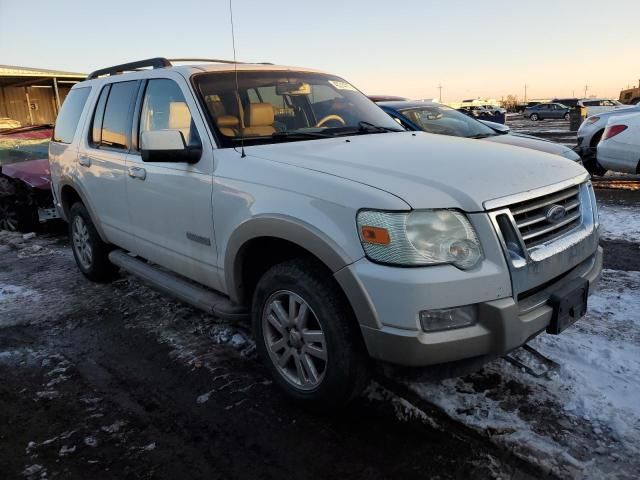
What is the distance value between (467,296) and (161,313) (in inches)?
117

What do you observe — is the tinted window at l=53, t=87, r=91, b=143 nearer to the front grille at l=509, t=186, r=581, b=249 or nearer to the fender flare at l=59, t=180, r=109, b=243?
the fender flare at l=59, t=180, r=109, b=243

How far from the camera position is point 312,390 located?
276cm

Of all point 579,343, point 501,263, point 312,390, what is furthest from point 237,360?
point 579,343

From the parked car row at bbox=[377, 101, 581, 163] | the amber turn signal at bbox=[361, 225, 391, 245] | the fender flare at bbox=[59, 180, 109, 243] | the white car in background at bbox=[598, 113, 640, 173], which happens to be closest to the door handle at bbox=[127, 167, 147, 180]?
the fender flare at bbox=[59, 180, 109, 243]

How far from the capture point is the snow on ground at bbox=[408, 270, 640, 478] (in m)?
2.40

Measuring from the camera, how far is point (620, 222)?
255 inches

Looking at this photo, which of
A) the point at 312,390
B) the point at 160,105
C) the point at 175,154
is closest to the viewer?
the point at 312,390

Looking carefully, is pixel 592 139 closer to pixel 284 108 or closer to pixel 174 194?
pixel 284 108

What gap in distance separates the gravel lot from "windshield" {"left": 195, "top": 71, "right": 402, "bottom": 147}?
60.8 inches

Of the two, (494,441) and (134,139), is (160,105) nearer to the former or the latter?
(134,139)

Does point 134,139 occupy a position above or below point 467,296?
above

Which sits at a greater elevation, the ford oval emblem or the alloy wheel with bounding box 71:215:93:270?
the ford oval emblem

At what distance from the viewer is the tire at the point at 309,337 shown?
251 cm

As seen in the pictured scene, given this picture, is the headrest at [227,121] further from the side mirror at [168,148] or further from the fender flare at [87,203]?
the fender flare at [87,203]
